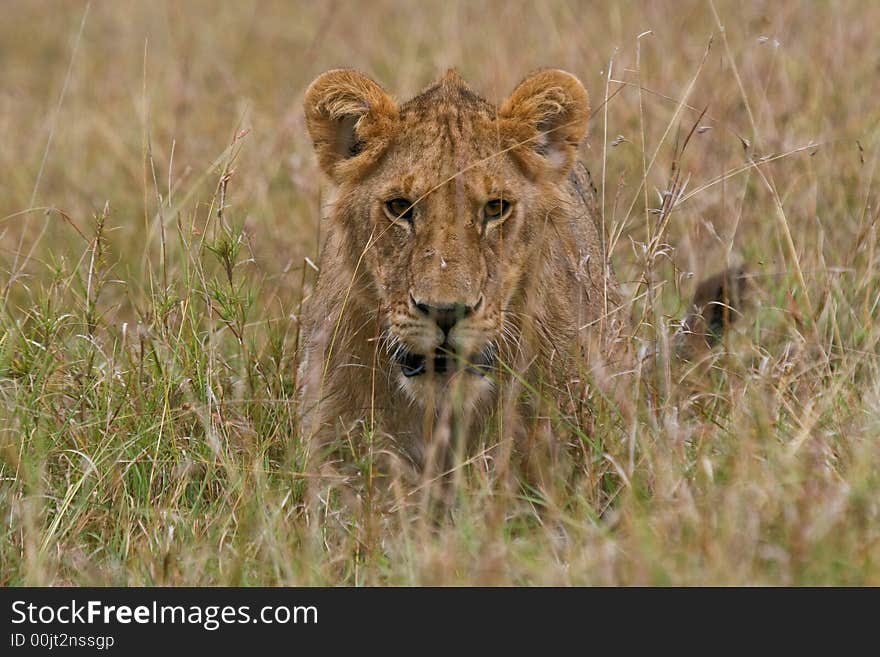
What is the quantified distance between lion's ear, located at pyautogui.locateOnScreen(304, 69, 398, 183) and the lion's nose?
73 cm

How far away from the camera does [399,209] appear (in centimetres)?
452

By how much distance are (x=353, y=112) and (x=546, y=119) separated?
2.20 feet

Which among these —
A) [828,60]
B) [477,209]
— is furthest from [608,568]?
[828,60]

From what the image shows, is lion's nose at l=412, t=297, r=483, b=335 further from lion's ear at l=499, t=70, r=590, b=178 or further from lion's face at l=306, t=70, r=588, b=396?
lion's ear at l=499, t=70, r=590, b=178

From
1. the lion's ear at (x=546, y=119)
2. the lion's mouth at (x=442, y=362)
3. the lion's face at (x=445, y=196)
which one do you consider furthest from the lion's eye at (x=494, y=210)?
the lion's mouth at (x=442, y=362)

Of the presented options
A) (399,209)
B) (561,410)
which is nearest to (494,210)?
(399,209)

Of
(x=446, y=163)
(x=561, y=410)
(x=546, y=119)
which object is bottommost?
(x=561, y=410)

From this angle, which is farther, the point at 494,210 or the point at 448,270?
the point at 494,210

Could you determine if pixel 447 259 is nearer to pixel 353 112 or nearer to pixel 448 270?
pixel 448 270

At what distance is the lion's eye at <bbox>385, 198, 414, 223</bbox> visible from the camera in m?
4.47

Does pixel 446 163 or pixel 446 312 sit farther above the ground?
pixel 446 163

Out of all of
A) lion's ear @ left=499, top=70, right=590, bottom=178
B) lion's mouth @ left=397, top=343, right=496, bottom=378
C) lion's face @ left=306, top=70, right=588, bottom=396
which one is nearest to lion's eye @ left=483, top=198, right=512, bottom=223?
lion's face @ left=306, top=70, right=588, bottom=396

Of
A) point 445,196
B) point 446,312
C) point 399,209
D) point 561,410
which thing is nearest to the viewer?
point 446,312

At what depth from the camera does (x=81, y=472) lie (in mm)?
4543
